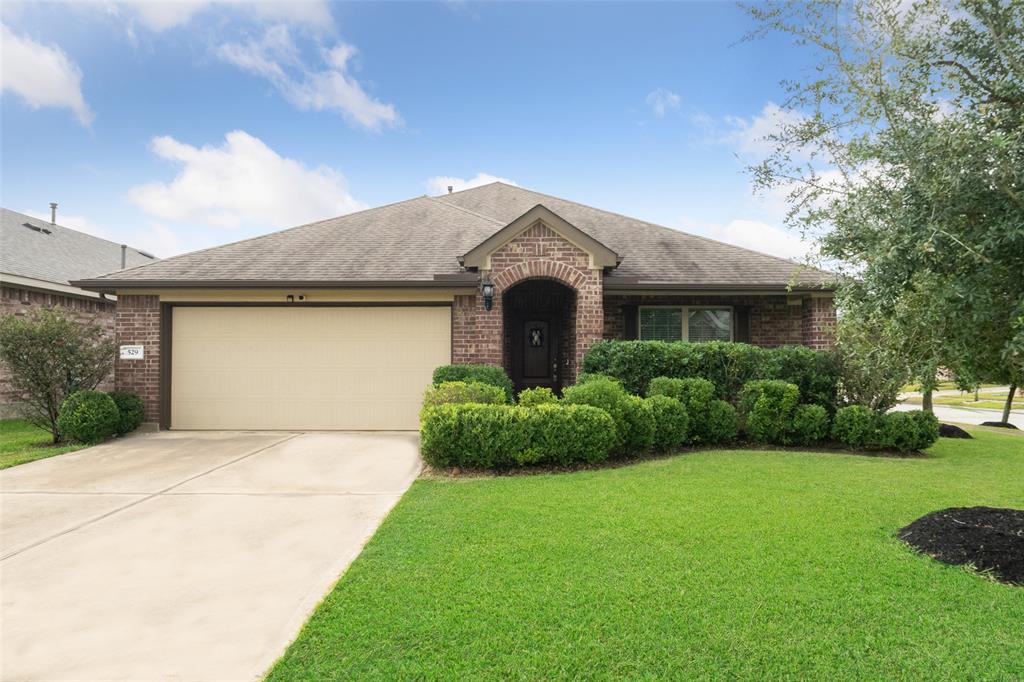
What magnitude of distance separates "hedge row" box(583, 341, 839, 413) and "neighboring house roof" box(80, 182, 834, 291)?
5.07 feet

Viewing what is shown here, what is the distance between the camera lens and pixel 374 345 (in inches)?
428

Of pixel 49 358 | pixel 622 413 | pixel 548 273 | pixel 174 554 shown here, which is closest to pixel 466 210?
pixel 548 273

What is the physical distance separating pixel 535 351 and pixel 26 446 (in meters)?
10.2

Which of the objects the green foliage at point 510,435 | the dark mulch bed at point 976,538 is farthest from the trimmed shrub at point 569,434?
the dark mulch bed at point 976,538

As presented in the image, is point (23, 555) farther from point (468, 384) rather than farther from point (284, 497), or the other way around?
point (468, 384)

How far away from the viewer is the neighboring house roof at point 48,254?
1419 centimetres

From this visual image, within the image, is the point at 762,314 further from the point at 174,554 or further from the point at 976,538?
the point at 174,554

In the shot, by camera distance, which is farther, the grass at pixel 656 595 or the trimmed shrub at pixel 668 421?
the trimmed shrub at pixel 668 421

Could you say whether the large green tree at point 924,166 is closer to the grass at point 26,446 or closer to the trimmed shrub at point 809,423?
the trimmed shrub at point 809,423

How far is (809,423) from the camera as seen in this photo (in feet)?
29.4

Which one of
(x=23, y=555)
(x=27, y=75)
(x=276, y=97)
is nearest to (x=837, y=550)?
(x=23, y=555)

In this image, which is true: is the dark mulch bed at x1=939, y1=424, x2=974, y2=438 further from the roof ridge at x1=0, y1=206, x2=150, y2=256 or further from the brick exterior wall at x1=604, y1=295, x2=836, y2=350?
the roof ridge at x1=0, y1=206, x2=150, y2=256

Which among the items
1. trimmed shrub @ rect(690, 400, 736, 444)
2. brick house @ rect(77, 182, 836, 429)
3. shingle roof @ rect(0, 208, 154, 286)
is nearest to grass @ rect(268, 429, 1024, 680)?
trimmed shrub @ rect(690, 400, 736, 444)

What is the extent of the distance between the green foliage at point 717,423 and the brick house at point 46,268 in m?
12.5
